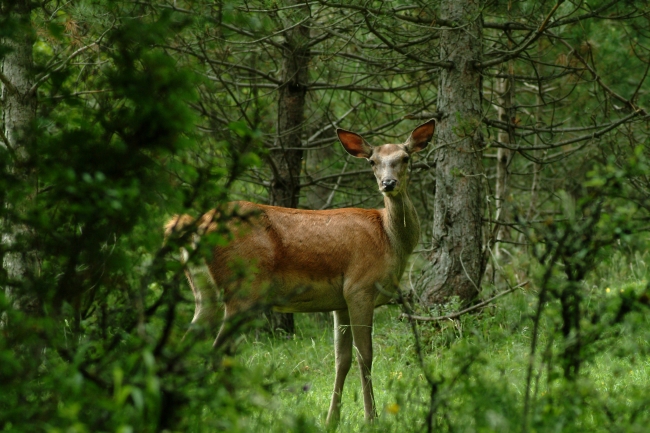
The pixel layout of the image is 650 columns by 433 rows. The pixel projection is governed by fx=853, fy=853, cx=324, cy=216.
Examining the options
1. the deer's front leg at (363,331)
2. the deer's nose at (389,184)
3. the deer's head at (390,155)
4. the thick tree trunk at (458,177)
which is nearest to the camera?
the deer's front leg at (363,331)

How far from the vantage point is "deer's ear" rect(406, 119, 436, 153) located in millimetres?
7902

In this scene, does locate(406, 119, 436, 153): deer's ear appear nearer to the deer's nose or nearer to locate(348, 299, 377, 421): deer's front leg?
the deer's nose

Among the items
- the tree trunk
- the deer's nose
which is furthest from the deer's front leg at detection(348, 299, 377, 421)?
the tree trunk

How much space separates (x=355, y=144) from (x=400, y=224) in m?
0.97

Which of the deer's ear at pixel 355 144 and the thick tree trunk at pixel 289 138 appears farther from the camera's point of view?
the thick tree trunk at pixel 289 138

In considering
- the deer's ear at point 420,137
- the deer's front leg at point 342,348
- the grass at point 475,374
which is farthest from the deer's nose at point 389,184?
the grass at point 475,374

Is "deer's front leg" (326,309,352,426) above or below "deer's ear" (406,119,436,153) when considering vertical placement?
below

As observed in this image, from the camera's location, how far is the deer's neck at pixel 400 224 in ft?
24.5

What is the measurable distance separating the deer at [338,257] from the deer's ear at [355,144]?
0.33m

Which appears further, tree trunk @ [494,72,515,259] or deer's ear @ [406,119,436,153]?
A: tree trunk @ [494,72,515,259]

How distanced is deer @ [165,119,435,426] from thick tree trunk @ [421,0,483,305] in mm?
1236

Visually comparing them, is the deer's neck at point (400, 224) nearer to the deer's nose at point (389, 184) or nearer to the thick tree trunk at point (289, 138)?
the deer's nose at point (389, 184)

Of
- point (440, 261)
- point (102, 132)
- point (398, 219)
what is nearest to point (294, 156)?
point (440, 261)

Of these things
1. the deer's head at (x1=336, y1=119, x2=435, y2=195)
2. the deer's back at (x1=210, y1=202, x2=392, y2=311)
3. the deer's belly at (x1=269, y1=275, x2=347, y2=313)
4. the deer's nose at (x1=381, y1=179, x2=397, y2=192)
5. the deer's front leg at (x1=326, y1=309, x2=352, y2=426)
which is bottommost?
the deer's front leg at (x1=326, y1=309, x2=352, y2=426)
